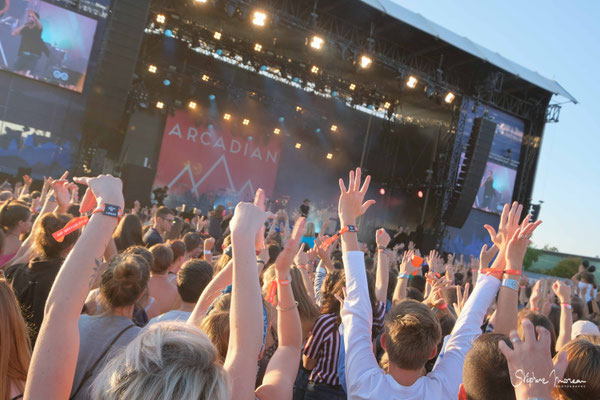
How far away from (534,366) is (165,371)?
2.82ft

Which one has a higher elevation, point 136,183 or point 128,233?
point 136,183

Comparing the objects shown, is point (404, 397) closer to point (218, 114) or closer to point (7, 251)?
point (7, 251)

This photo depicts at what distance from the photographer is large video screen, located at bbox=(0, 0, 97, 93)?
430 inches

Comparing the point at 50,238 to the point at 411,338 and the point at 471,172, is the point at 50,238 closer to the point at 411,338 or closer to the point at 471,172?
the point at 411,338

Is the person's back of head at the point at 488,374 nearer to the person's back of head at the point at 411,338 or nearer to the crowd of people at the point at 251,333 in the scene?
the crowd of people at the point at 251,333

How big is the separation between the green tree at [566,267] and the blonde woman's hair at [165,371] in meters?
23.6

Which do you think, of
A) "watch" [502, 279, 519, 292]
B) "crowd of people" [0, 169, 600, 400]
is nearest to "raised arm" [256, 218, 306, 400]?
"crowd of people" [0, 169, 600, 400]

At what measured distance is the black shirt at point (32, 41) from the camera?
11055 millimetres

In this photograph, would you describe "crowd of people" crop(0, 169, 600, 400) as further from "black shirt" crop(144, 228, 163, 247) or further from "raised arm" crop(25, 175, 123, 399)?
"black shirt" crop(144, 228, 163, 247)

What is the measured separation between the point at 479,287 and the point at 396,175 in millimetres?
16998

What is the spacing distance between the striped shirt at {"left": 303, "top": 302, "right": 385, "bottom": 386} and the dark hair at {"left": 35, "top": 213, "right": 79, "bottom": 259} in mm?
1447

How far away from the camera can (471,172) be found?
14.2m

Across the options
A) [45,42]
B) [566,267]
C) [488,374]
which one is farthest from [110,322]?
[566,267]

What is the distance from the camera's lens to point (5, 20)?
10781 mm
